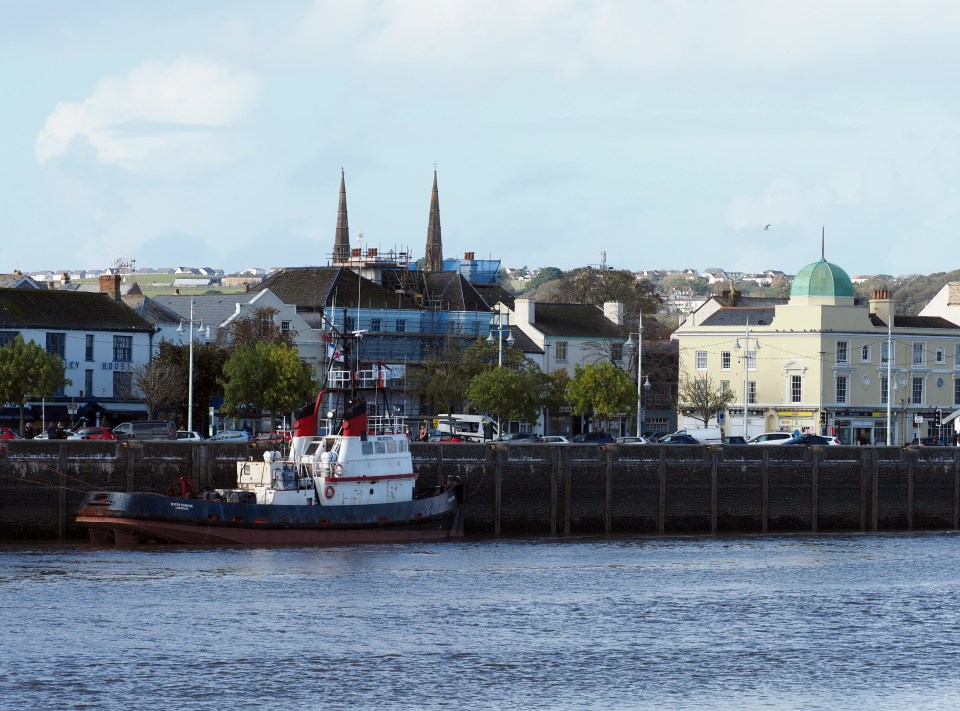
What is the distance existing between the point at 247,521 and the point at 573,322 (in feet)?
228

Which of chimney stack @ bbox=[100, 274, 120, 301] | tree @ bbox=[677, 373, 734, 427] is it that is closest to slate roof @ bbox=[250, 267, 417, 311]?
chimney stack @ bbox=[100, 274, 120, 301]

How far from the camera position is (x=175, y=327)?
347ft

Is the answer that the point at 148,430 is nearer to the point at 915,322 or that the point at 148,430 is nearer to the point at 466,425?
the point at 466,425

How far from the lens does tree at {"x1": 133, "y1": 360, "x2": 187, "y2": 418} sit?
8994 cm

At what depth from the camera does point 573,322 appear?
407 ft

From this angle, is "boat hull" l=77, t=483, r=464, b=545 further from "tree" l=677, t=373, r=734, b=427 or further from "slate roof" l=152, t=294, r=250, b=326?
"slate roof" l=152, t=294, r=250, b=326

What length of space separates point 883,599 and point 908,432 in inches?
2355

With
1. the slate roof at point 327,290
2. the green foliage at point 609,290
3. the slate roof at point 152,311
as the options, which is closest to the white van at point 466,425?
the slate roof at point 152,311

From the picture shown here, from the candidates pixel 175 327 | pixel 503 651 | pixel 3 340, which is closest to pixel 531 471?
pixel 503 651

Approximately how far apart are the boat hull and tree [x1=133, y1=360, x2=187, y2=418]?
32.7 meters

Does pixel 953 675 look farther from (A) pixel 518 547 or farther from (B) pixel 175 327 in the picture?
(B) pixel 175 327

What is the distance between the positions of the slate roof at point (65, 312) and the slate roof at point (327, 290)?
58.0 feet

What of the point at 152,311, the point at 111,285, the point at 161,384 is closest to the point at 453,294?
the point at 152,311

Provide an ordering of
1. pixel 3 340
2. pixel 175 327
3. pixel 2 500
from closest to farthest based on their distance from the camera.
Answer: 1. pixel 2 500
2. pixel 3 340
3. pixel 175 327
